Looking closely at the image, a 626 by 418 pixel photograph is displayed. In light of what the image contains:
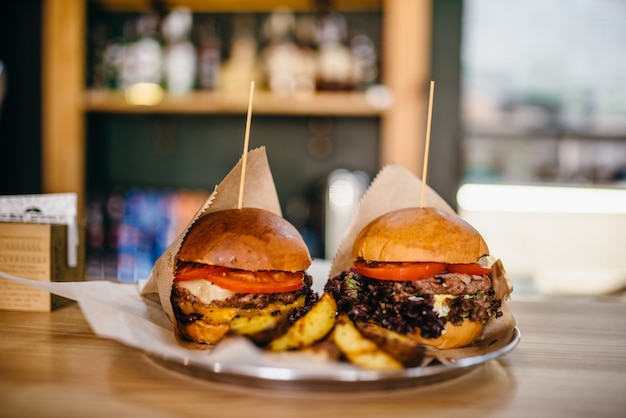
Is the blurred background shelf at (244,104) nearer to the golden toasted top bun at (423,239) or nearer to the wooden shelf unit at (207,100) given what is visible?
the wooden shelf unit at (207,100)

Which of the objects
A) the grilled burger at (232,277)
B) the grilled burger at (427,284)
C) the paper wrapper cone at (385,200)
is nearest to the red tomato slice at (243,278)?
the grilled burger at (232,277)

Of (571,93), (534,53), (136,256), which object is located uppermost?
(534,53)

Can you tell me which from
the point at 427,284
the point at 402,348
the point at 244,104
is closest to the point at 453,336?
the point at 427,284

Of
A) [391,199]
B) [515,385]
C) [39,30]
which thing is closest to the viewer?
[515,385]

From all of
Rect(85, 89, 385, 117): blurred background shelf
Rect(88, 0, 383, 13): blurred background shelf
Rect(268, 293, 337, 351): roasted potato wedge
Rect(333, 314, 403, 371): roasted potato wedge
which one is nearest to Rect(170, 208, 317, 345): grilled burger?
Rect(268, 293, 337, 351): roasted potato wedge

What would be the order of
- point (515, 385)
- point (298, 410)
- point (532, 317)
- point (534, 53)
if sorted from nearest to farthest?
point (298, 410) → point (515, 385) → point (532, 317) → point (534, 53)

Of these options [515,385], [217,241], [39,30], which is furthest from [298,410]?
[39,30]

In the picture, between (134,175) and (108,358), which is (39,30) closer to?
(134,175)
